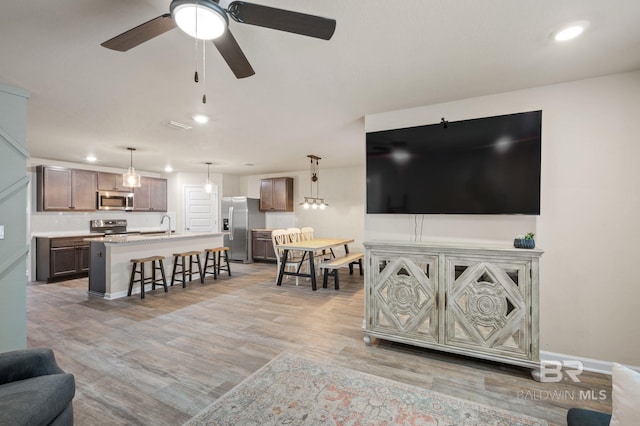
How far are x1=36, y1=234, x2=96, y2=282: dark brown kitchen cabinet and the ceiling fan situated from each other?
235 inches

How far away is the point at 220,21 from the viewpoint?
4.33 ft

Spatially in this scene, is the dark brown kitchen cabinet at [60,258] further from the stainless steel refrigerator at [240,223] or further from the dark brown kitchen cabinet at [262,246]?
the dark brown kitchen cabinet at [262,246]

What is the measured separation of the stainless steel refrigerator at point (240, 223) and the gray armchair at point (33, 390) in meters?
6.23

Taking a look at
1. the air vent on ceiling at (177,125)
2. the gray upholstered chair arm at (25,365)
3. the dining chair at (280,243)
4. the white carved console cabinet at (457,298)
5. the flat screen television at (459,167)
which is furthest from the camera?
the dining chair at (280,243)

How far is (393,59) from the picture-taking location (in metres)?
2.16

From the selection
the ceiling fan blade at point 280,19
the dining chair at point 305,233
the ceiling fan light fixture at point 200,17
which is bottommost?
the dining chair at point 305,233

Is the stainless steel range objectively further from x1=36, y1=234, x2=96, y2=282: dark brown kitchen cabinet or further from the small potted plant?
the small potted plant

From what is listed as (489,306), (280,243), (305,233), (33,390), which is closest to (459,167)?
(489,306)

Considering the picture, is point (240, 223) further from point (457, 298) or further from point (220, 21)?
point (220, 21)

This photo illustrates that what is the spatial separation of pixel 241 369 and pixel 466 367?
6.50 ft

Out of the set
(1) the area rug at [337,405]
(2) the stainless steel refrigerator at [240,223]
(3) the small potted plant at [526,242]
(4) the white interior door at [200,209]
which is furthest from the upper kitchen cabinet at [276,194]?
(3) the small potted plant at [526,242]

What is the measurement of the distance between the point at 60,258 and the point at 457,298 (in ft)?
23.2

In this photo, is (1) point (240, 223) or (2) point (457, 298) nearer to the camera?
(2) point (457, 298)

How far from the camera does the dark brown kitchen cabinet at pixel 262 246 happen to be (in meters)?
7.73
